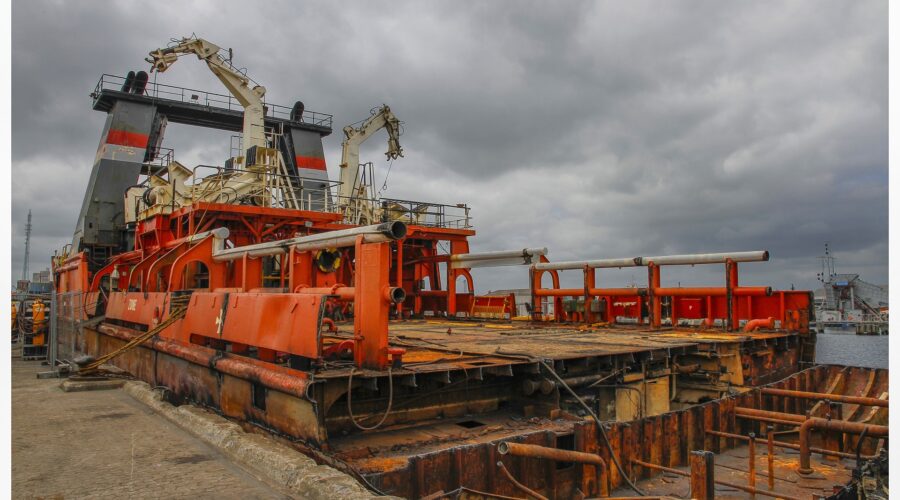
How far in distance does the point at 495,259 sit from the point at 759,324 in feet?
24.9

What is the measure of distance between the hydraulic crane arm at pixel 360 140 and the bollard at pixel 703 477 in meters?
20.6

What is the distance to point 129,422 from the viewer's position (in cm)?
770

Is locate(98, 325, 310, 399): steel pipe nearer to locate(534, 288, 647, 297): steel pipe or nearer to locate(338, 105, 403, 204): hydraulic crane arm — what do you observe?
locate(534, 288, 647, 297): steel pipe

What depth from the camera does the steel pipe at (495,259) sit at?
17328 millimetres

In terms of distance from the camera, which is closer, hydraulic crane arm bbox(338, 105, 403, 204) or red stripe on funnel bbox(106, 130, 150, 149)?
red stripe on funnel bbox(106, 130, 150, 149)

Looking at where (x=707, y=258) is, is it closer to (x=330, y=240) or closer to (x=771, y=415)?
(x=771, y=415)

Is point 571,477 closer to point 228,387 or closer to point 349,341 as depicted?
point 349,341

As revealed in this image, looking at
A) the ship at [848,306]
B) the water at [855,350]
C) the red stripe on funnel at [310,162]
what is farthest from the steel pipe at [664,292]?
the ship at [848,306]

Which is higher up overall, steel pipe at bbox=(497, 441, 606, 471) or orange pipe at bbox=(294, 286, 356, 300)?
orange pipe at bbox=(294, 286, 356, 300)

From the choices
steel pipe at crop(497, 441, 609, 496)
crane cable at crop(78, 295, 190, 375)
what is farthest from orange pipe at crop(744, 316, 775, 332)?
crane cable at crop(78, 295, 190, 375)

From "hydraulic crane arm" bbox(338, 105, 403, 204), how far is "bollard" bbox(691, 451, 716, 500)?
67.6 ft

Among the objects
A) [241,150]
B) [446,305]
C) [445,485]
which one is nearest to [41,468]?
[445,485]

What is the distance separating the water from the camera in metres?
48.8

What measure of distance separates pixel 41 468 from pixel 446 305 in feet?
49.4
